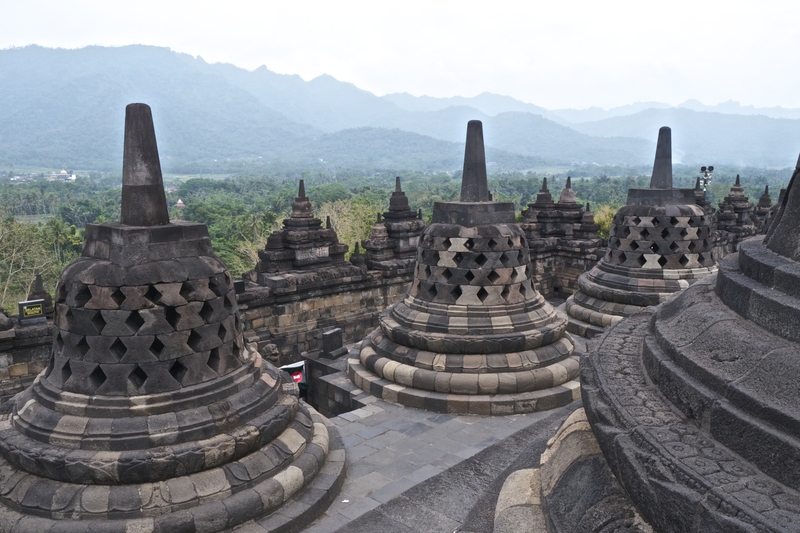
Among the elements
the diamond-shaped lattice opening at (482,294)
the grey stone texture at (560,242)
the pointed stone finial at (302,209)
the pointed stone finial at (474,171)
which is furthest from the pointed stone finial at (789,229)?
the grey stone texture at (560,242)

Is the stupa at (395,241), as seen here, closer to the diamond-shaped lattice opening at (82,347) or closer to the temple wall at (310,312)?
the temple wall at (310,312)

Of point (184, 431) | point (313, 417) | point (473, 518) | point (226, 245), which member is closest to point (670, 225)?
point (313, 417)

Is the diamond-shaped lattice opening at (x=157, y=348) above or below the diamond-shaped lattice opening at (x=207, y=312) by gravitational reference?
below

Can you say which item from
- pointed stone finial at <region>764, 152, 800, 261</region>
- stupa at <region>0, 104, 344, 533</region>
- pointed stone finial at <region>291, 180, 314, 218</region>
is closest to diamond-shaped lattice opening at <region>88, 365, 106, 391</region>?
stupa at <region>0, 104, 344, 533</region>

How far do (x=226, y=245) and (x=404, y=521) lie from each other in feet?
137

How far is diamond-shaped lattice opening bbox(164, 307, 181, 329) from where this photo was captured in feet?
15.5

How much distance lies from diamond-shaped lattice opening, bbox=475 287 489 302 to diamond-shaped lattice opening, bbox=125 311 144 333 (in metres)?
4.54

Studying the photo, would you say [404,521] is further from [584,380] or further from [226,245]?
[226,245]

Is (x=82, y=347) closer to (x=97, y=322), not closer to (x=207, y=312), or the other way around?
(x=97, y=322)

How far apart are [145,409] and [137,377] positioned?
0.26 m

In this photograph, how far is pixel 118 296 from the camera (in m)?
4.61

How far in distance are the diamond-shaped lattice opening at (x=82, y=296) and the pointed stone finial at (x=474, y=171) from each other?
508 centimetres

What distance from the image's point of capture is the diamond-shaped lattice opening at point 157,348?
15.4 feet

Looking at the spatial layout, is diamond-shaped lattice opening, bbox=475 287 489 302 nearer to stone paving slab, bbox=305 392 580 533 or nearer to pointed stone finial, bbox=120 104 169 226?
stone paving slab, bbox=305 392 580 533
